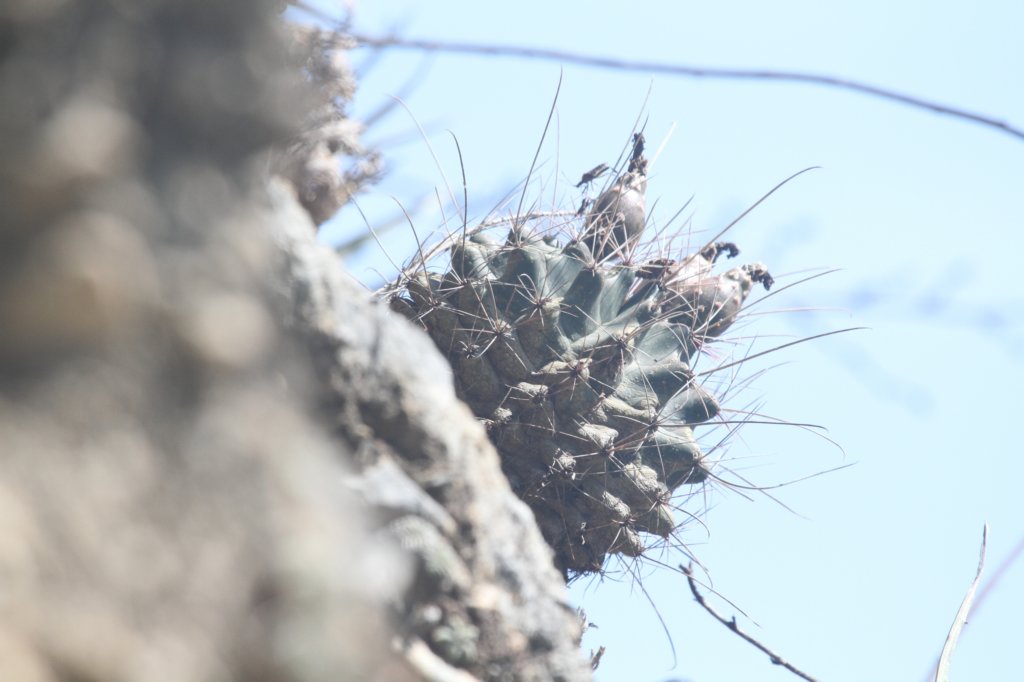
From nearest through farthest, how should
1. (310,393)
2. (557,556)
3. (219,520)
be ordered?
(219,520) → (310,393) → (557,556)

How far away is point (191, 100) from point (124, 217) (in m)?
0.15

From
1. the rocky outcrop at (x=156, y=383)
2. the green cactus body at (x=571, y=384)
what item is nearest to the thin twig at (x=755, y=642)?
the green cactus body at (x=571, y=384)

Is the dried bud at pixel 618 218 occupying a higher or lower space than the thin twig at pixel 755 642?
higher

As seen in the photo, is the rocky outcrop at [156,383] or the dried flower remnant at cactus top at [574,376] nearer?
the rocky outcrop at [156,383]

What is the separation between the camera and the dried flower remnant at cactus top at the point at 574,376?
302 centimetres

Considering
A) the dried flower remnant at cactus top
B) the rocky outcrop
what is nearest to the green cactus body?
the dried flower remnant at cactus top

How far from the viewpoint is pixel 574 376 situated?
9.86 ft

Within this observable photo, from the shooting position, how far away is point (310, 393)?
1.08m

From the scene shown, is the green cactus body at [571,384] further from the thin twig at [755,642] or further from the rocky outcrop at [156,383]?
the rocky outcrop at [156,383]

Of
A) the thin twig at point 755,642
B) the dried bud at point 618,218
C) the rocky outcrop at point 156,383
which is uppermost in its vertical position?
the dried bud at point 618,218

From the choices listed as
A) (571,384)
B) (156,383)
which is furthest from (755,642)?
(156,383)

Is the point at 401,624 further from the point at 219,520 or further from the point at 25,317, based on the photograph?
the point at 25,317

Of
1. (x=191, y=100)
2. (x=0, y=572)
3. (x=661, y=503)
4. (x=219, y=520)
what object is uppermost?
(x=661, y=503)

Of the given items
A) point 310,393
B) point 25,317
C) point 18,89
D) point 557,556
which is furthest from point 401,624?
point 557,556
